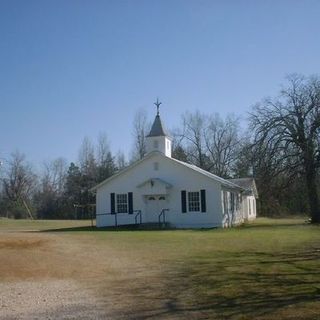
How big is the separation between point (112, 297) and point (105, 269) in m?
4.04

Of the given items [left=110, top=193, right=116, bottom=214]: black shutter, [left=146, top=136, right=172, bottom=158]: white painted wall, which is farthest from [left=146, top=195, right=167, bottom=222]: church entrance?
[left=146, top=136, right=172, bottom=158]: white painted wall

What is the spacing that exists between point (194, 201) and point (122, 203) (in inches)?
220

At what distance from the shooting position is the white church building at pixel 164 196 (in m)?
Answer: 38.7

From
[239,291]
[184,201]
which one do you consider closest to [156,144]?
[184,201]

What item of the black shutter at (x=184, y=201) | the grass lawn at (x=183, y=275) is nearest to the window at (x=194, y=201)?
the black shutter at (x=184, y=201)

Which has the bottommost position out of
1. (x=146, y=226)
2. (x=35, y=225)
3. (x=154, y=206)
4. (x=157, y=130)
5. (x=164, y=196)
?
(x=146, y=226)

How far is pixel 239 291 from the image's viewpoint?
10.8 meters

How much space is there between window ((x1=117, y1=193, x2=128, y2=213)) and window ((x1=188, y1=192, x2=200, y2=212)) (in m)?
4.92

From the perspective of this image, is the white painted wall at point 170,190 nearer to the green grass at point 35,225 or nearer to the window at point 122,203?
the window at point 122,203

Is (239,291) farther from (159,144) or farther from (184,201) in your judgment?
(159,144)

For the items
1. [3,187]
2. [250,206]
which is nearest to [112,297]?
[250,206]

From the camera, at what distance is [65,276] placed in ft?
44.5

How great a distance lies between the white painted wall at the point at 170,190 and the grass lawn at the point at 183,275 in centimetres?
1641

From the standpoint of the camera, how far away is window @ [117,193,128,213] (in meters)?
40.6
